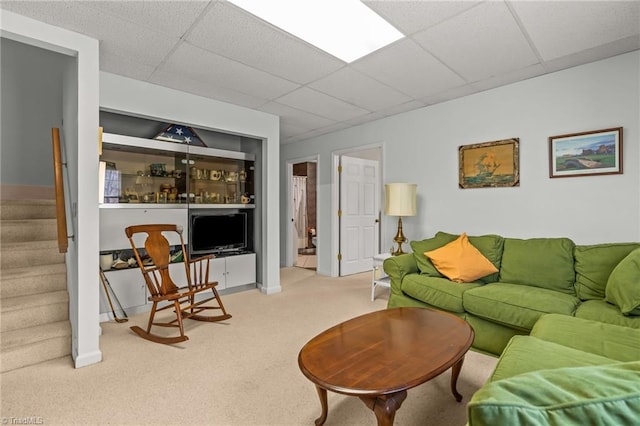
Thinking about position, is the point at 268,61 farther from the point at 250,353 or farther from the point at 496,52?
the point at 250,353

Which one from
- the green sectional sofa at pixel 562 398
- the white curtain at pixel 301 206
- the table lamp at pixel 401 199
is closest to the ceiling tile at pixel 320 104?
the table lamp at pixel 401 199

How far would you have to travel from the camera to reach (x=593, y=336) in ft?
5.44

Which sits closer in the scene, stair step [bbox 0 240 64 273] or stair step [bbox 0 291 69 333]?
stair step [bbox 0 291 69 333]

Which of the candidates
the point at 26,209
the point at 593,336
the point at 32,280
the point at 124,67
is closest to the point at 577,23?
the point at 593,336

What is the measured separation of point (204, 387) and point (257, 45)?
8.22 ft

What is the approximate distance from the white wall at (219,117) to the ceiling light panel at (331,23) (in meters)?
1.76

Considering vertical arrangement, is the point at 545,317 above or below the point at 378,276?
above

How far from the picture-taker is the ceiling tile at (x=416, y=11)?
2.02 meters

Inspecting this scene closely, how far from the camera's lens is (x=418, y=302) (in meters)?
2.94

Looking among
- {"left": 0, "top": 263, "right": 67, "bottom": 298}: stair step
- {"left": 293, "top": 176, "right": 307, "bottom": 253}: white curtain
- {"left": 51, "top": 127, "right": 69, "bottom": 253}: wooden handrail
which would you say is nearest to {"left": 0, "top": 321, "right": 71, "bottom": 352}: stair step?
{"left": 0, "top": 263, "right": 67, "bottom": 298}: stair step

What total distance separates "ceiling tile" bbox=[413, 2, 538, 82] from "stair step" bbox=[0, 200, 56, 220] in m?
4.17

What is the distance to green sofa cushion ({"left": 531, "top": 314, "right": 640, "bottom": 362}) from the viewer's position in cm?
150

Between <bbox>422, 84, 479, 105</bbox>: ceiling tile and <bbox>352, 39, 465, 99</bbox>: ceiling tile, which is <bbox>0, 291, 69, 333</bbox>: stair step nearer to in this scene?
<bbox>352, 39, 465, 99</bbox>: ceiling tile

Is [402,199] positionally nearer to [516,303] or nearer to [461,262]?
[461,262]
